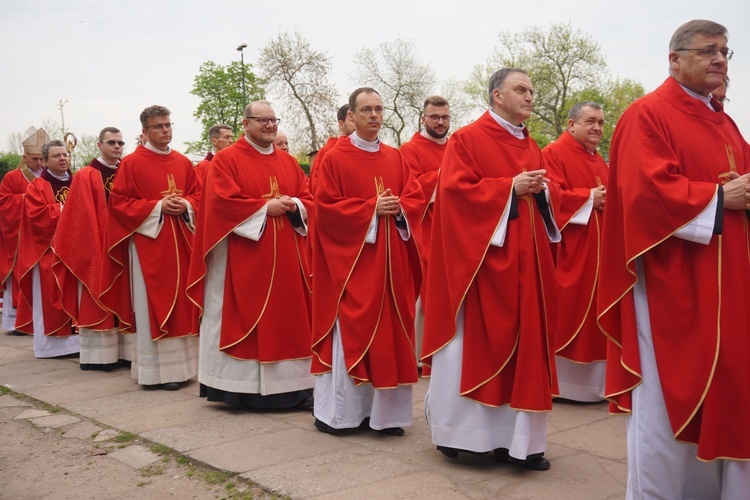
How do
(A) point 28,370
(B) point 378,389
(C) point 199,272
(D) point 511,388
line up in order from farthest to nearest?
(A) point 28,370
(C) point 199,272
(B) point 378,389
(D) point 511,388

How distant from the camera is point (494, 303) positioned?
181 inches

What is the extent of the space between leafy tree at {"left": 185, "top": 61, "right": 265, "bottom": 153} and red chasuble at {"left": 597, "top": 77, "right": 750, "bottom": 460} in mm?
34128

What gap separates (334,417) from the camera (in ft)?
18.2

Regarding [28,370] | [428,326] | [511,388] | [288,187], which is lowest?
[28,370]

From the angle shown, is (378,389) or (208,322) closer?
(378,389)

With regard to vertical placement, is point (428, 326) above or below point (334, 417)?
above

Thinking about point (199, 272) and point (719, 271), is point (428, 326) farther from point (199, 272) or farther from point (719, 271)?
point (199, 272)

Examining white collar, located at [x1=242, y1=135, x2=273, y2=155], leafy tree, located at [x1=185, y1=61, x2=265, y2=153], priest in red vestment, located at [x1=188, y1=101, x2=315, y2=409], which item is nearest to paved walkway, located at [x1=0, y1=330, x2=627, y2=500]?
priest in red vestment, located at [x1=188, y1=101, x2=315, y2=409]

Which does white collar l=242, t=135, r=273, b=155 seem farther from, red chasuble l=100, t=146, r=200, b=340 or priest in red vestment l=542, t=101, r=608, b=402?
priest in red vestment l=542, t=101, r=608, b=402

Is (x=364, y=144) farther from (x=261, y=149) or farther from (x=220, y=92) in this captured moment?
(x=220, y=92)

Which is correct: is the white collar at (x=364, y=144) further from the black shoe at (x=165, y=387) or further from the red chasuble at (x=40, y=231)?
the red chasuble at (x=40, y=231)

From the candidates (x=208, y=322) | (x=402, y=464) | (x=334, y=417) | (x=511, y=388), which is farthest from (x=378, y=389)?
(x=208, y=322)

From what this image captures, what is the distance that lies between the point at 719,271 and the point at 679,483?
0.98 meters

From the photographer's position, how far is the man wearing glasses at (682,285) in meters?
3.41
